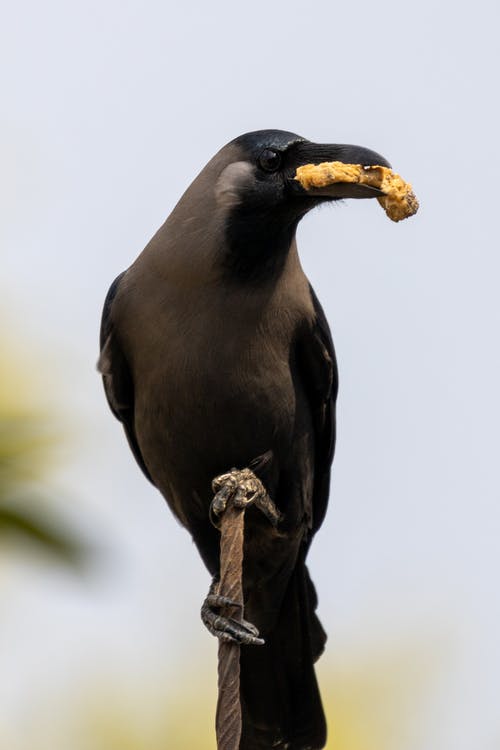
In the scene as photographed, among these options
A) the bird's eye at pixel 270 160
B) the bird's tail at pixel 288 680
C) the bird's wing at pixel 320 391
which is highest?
the bird's eye at pixel 270 160

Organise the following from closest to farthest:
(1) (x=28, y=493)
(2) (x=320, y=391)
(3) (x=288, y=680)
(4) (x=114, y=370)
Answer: (1) (x=28, y=493) < (4) (x=114, y=370) < (2) (x=320, y=391) < (3) (x=288, y=680)

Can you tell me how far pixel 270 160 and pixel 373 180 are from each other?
0.54 meters

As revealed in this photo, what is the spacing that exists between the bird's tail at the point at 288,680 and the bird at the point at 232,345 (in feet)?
1.38

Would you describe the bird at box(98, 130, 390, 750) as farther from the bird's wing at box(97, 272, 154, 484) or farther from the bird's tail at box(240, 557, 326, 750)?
the bird's tail at box(240, 557, 326, 750)

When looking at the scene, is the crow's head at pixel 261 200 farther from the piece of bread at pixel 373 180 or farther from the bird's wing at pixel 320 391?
the bird's wing at pixel 320 391

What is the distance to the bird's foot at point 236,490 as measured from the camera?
197 inches

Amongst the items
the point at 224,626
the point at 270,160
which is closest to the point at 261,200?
the point at 270,160

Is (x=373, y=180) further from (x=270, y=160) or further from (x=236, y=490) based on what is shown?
(x=236, y=490)

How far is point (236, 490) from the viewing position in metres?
5.05

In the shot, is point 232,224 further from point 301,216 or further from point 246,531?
point 246,531

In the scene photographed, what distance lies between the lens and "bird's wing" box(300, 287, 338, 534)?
5.80 meters

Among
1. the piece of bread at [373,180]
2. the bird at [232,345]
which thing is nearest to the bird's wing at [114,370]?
the bird at [232,345]

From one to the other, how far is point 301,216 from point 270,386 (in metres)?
0.69

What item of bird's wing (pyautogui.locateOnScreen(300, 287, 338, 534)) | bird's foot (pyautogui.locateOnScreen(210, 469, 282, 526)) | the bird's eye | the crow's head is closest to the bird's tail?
bird's wing (pyautogui.locateOnScreen(300, 287, 338, 534))
